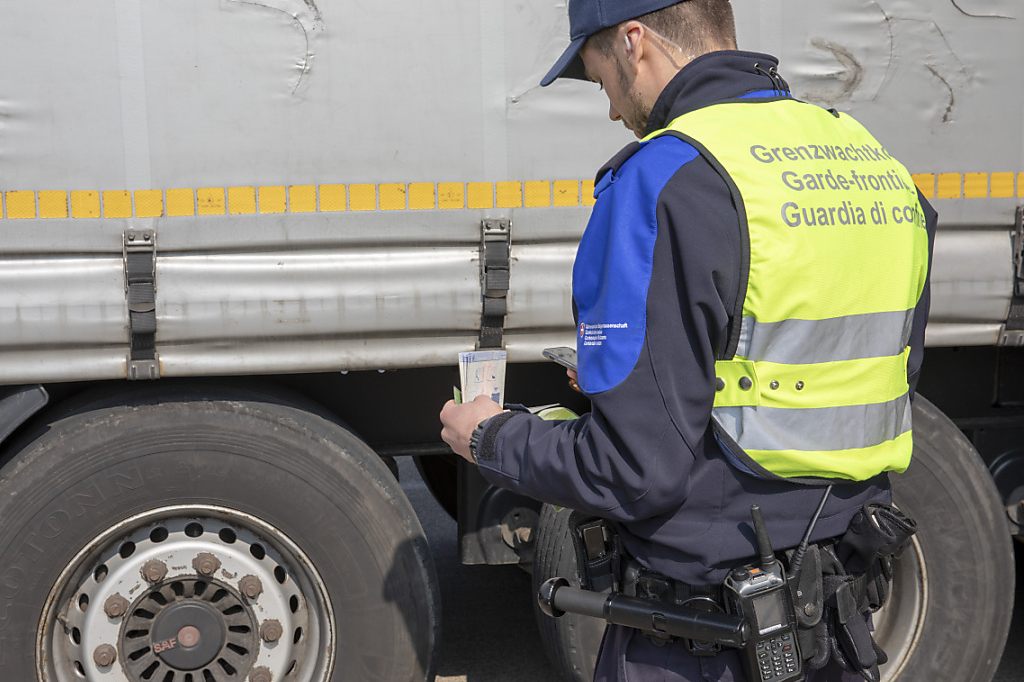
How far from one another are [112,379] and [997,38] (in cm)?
279

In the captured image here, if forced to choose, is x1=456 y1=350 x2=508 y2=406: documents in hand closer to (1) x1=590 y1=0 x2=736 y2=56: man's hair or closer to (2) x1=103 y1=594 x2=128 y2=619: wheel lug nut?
(1) x1=590 y1=0 x2=736 y2=56: man's hair

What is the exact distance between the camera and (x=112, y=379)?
3227mm

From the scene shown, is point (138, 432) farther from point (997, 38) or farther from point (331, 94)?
point (997, 38)

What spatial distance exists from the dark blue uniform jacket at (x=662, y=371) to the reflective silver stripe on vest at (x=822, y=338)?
58 millimetres

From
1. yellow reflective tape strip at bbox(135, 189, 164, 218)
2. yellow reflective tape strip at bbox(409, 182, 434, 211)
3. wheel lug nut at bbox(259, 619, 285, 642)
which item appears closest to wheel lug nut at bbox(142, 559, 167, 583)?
wheel lug nut at bbox(259, 619, 285, 642)

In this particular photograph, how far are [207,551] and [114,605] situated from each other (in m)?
0.30

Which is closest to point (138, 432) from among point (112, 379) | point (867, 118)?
point (112, 379)

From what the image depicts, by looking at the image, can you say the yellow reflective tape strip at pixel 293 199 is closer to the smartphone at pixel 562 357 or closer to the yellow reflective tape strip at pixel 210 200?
the yellow reflective tape strip at pixel 210 200

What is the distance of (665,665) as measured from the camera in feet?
6.86

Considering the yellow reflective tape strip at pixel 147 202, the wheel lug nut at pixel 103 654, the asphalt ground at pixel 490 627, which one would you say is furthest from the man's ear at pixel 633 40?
the asphalt ground at pixel 490 627

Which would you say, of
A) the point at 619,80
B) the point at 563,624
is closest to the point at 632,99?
the point at 619,80

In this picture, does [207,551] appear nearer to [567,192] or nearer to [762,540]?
[567,192]

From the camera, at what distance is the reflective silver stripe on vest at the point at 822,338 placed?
1907mm

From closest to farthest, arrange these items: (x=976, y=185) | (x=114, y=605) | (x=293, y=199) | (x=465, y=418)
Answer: (x=465, y=418) → (x=293, y=199) → (x=114, y=605) → (x=976, y=185)
